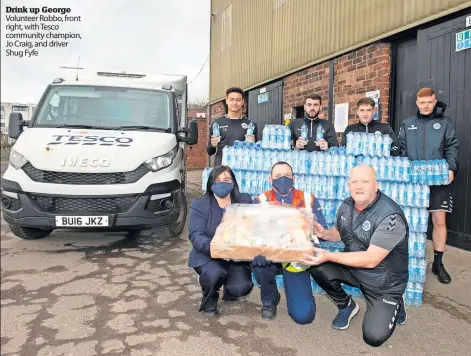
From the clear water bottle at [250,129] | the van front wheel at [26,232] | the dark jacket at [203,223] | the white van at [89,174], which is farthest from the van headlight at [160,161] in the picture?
the van front wheel at [26,232]

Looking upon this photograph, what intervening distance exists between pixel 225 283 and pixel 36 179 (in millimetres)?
2995

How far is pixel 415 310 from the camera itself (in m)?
3.92

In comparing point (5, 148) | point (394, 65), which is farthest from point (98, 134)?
point (5, 148)

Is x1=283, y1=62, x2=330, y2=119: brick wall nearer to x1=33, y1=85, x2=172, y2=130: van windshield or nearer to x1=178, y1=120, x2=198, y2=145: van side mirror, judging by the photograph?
x1=178, y1=120, x2=198, y2=145: van side mirror

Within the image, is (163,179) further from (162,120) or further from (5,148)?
(5,148)

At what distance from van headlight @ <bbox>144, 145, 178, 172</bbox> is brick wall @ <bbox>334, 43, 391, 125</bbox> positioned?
3.68 m

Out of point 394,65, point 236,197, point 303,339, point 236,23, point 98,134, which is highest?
point 236,23

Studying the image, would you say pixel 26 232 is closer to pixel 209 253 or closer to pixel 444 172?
pixel 209 253

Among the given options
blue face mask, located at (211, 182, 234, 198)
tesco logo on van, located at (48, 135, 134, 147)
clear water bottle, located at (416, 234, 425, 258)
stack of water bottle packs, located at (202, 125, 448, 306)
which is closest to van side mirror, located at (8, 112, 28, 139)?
tesco logo on van, located at (48, 135, 134, 147)

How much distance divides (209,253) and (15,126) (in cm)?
403

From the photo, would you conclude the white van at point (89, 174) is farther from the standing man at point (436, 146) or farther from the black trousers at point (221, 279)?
the standing man at point (436, 146)

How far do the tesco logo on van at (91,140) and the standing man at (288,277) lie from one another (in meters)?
2.46

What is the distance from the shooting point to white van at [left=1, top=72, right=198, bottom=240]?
520 cm

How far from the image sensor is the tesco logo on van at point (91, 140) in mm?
5406
